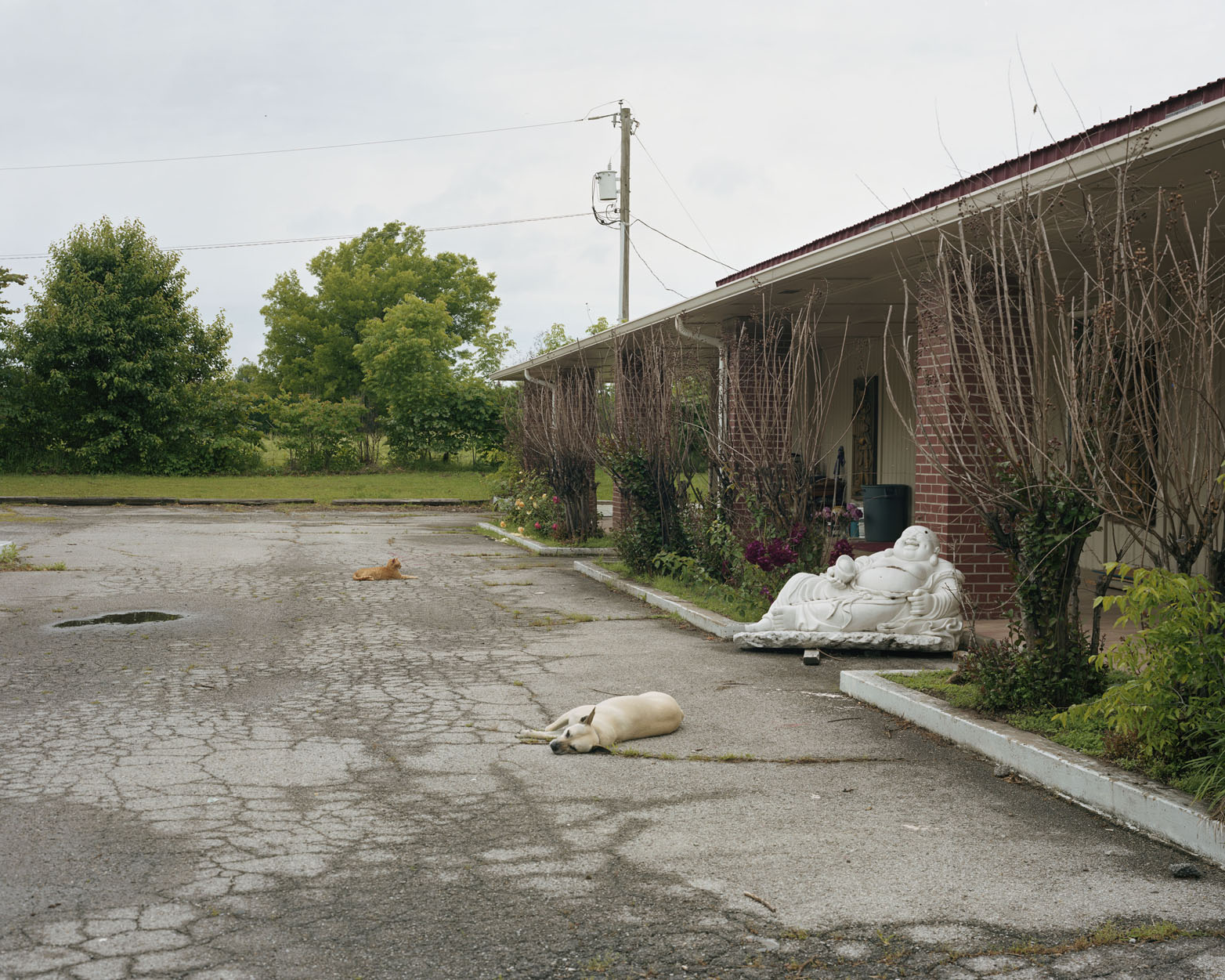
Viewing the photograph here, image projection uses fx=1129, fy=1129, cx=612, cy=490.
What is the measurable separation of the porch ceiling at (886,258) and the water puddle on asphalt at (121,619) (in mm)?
5910

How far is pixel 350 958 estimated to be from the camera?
3305 mm

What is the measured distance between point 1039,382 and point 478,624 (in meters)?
5.81

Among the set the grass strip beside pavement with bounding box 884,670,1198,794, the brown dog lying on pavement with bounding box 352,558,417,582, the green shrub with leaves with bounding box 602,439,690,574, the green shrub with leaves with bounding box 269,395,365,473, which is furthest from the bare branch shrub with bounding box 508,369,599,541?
the green shrub with leaves with bounding box 269,395,365,473

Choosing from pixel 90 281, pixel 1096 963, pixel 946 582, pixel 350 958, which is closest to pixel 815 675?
pixel 946 582

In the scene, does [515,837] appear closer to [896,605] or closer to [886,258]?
[896,605]

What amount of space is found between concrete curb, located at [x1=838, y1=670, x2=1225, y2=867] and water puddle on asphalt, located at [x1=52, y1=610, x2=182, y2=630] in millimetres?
6782

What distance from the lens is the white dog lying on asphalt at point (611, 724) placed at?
5652 millimetres

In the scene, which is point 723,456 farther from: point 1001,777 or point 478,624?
point 1001,777

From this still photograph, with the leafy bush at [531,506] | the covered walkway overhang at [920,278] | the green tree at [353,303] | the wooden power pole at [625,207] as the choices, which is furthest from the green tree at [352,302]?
the covered walkway overhang at [920,278]

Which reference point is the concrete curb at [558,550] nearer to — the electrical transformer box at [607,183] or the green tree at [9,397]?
the electrical transformer box at [607,183]

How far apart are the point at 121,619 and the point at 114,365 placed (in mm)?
26151

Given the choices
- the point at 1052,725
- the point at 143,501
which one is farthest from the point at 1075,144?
the point at 143,501

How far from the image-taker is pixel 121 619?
10.1 m

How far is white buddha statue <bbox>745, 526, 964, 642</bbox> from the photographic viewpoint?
812 centimetres
